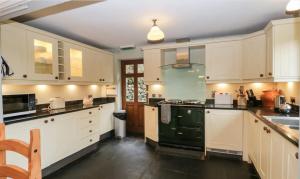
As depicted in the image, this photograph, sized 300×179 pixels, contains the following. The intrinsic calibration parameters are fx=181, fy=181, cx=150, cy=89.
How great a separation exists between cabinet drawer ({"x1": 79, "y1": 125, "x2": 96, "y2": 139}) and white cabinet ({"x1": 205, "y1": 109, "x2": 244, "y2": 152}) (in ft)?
6.91

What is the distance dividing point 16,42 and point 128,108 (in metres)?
2.91

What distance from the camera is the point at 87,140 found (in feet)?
10.8

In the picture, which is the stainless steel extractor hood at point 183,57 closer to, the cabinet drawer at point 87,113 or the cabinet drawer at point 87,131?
the cabinet drawer at point 87,113

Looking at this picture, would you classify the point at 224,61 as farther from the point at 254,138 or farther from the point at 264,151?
the point at 264,151

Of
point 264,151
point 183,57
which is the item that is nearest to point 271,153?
point 264,151

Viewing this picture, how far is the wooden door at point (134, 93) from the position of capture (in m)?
4.66

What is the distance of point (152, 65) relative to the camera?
3998 millimetres

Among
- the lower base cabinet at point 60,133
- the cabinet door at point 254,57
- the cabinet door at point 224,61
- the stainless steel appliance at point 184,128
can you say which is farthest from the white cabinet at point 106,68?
the cabinet door at point 254,57

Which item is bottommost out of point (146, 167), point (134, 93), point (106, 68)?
point (146, 167)

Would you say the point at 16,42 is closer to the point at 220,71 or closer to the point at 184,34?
the point at 184,34

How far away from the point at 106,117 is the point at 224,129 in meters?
2.56

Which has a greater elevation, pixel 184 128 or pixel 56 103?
pixel 56 103

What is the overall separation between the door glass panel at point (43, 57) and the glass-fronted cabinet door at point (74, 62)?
0.98ft

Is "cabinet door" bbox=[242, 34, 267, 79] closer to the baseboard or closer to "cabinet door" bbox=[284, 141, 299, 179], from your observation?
the baseboard
